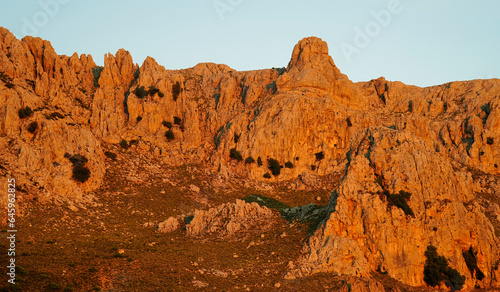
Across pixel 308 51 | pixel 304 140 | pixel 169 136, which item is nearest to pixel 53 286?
pixel 169 136

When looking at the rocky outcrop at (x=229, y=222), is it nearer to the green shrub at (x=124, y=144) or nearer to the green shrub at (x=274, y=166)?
the green shrub at (x=274, y=166)

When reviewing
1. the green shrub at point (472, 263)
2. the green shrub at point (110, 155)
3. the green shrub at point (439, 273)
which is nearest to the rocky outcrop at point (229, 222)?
the green shrub at point (439, 273)

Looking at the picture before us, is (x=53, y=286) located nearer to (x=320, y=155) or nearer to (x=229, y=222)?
(x=229, y=222)

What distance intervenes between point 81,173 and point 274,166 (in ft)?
110

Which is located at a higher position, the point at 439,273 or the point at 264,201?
the point at 264,201

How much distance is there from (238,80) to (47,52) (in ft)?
123

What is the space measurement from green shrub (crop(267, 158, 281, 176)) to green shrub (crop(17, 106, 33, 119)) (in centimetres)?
4056

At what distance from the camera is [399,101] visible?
109312mm

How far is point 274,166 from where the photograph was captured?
92.2m

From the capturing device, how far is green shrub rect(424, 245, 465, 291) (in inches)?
2208

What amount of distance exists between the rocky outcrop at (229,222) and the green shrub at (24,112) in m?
27.9

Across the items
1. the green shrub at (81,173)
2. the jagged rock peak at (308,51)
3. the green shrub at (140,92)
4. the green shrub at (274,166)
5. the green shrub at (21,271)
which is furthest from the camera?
the jagged rock peak at (308,51)

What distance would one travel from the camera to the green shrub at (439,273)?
56.1 meters

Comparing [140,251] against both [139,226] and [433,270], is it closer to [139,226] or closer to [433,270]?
[139,226]
